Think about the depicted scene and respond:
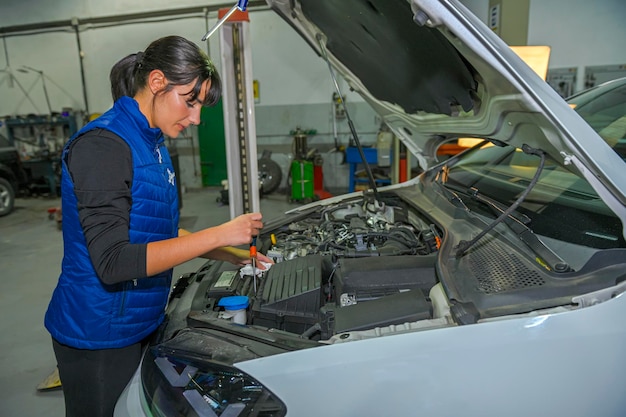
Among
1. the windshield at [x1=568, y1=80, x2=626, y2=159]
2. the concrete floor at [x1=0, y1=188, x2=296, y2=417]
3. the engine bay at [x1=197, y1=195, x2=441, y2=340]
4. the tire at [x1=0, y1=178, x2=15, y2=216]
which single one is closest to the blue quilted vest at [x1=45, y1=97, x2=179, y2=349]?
the engine bay at [x1=197, y1=195, x2=441, y2=340]

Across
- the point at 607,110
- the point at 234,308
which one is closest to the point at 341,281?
the point at 234,308

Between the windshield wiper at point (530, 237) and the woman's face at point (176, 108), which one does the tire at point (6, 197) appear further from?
the windshield wiper at point (530, 237)

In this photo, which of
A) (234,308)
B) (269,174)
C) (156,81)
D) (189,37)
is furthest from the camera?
(189,37)

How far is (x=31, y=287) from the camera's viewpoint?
360 centimetres

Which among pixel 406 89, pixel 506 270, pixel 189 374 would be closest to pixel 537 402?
pixel 506 270

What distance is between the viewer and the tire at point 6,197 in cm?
638

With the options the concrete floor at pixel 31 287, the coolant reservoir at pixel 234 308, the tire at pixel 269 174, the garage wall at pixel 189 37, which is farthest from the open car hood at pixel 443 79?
the garage wall at pixel 189 37

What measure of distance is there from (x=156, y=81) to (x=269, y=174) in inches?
240

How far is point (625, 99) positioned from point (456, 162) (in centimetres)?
81

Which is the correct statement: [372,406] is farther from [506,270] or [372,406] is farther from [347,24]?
[347,24]

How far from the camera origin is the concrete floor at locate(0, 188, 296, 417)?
7.14 ft

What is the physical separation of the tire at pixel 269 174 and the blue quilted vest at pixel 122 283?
5912mm

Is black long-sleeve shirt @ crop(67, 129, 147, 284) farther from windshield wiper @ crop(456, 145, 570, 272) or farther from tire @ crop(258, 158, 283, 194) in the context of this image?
tire @ crop(258, 158, 283, 194)

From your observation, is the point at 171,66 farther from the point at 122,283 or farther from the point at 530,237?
the point at 530,237
